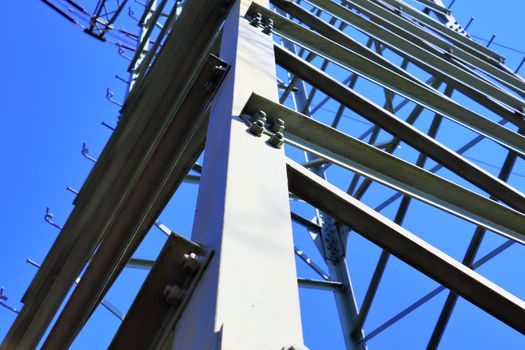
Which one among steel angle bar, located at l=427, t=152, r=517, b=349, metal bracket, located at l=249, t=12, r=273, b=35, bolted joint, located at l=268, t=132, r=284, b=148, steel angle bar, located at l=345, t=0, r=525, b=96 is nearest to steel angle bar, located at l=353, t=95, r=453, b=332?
steel angle bar, located at l=427, t=152, r=517, b=349

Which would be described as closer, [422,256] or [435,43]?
[422,256]

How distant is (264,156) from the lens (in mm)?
2443

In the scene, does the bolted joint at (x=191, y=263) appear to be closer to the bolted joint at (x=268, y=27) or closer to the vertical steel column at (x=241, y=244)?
the vertical steel column at (x=241, y=244)

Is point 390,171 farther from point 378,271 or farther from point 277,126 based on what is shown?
point 378,271

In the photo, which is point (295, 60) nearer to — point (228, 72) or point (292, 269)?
point (228, 72)

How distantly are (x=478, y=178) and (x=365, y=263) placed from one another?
277 inches

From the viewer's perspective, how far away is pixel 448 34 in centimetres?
852

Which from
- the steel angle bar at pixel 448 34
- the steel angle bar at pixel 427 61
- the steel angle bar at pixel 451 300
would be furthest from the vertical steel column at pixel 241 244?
the steel angle bar at pixel 448 34

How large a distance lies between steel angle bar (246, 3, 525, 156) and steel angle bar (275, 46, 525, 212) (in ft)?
1.45

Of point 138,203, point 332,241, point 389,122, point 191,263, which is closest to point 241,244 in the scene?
point 191,263

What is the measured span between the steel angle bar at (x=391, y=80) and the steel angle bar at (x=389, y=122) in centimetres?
44

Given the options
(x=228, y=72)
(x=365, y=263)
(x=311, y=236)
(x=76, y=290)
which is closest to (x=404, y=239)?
(x=228, y=72)

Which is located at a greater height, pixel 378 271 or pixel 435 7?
pixel 435 7

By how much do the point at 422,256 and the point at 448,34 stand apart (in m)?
6.74
